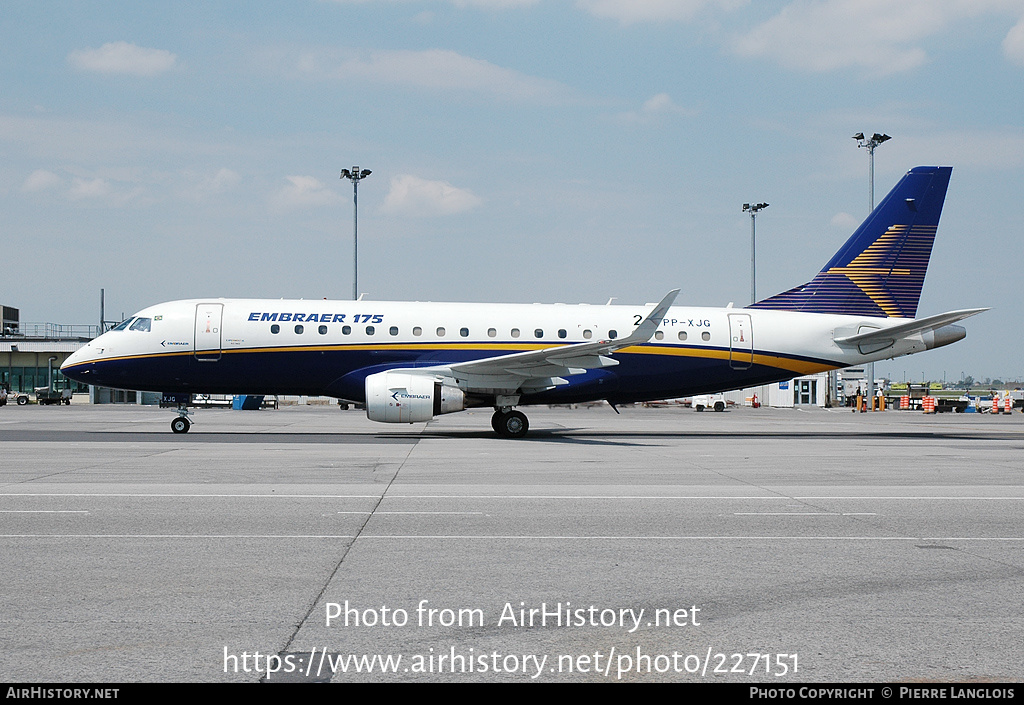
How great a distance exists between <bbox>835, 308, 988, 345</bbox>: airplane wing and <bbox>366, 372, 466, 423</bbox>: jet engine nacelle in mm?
13201

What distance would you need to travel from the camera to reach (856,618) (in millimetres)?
5797

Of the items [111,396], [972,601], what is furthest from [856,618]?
[111,396]

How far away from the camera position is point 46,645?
5078 millimetres

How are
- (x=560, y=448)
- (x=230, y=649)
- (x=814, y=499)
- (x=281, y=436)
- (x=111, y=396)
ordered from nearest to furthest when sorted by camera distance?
(x=230, y=649) < (x=814, y=499) < (x=560, y=448) < (x=281, y=436) < (x=111, y=396)

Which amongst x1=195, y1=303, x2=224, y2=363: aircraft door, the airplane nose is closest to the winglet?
x1=195, y1=303, x2=224, y2=363: aircraft door

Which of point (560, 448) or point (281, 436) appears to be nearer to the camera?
point (560, 448)

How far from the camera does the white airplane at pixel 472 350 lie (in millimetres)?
25688

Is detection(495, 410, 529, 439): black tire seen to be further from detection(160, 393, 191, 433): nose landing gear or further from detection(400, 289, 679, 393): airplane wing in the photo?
detection(160, 393, 191, 433): nose landing gear

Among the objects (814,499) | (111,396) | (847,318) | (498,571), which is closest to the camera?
(498,571)

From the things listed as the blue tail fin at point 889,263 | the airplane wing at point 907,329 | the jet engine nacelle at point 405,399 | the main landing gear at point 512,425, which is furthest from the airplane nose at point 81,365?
the airplane wing at point 907,329

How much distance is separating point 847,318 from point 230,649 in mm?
27313

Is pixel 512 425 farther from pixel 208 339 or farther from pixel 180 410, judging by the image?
pixel 180 410

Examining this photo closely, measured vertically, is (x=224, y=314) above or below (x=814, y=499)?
above
